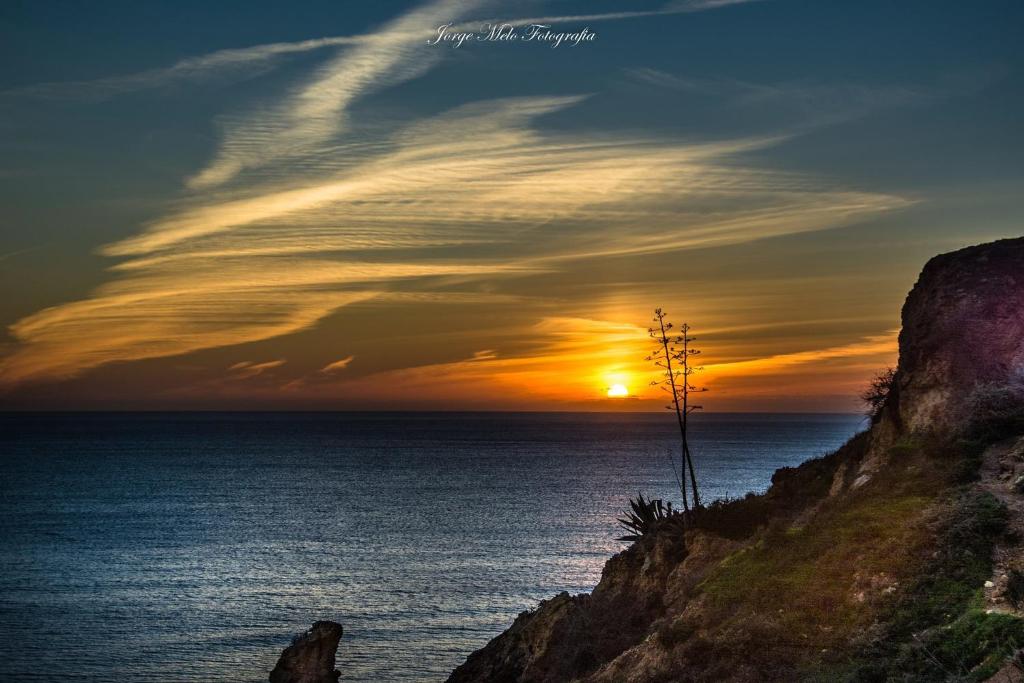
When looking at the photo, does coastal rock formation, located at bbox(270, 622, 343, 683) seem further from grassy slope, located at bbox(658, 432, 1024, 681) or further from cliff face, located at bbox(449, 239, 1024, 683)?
grassy slope, located at bbox(658, 432, 1024, 681)

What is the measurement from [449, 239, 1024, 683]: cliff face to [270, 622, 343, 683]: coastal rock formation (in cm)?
865

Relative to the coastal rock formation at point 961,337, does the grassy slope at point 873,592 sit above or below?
below

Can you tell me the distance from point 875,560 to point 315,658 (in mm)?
28055

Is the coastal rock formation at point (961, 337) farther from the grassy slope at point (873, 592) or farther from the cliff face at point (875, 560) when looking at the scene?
the grassy slope at point (873, 592)

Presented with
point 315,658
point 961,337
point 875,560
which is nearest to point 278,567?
point 315,658

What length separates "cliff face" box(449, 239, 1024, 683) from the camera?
69.7 ft

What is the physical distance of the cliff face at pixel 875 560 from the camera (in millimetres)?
21250

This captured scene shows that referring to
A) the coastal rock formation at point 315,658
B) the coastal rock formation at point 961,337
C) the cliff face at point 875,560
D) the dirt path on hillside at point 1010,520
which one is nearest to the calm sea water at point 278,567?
the coastal rock formation at point 315,658

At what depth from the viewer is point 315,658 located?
1715 inches

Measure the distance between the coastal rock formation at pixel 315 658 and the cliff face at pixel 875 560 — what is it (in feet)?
28.4

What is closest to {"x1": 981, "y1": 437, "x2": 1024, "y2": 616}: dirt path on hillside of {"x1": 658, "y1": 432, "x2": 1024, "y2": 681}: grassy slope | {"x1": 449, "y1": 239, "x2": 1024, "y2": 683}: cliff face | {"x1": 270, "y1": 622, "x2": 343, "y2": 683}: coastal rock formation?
{"x1": 449, "y1": 239, "x2": 1024, "y2": 683}: cliff face

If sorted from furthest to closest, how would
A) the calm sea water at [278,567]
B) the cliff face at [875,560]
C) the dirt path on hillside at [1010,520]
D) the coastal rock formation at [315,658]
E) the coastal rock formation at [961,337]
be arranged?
the calm sea water at [278,567], the coastal rock formation at [315,658], the coastal rock formation at [961,337], the cliff face at [875,560], the dirt path on hillside at [1010,520]

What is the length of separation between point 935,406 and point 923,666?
12.4 meters

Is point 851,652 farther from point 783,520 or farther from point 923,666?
point 783,520
